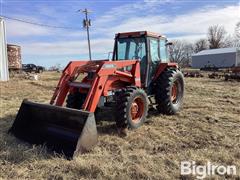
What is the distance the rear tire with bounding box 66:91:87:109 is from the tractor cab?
144cm

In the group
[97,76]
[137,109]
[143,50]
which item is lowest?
[137,109]

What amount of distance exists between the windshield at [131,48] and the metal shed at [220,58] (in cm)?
4097

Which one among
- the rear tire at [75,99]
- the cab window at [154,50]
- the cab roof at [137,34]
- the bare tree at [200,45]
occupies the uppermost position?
the bare tree at [200,45]

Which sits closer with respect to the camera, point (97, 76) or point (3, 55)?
point (97, 76)

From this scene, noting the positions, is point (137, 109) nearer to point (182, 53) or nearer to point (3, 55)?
point (3, 55)

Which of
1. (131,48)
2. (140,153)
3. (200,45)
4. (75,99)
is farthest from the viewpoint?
(200,45)

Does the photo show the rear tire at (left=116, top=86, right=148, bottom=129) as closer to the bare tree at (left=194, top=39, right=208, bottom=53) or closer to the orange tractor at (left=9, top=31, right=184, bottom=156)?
the orange tractor at (left=9, top=31, right=184, bottom=156)

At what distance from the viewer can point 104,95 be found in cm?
597

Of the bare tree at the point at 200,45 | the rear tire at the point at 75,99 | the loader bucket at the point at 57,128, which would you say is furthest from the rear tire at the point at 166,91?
the bare tree at the point at 200,45

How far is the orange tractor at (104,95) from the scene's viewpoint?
501cm

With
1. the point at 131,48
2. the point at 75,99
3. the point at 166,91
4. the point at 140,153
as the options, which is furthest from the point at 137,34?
the point at 140,153

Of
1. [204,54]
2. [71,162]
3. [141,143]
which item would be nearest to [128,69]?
[141,143]

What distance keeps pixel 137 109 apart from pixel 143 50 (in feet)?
5.53

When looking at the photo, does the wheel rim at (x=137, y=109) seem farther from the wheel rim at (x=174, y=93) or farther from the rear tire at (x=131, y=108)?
the wheel rim at (x=174, y=93)
